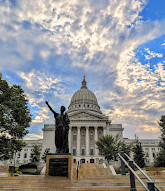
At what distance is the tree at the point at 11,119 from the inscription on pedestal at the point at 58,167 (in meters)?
11.2

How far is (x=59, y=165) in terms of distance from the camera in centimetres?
1020

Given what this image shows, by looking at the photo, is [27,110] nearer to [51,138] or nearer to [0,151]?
[0,151]

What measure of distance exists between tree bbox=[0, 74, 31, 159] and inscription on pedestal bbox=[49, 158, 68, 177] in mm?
11246

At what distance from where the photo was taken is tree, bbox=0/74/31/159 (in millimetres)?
19422

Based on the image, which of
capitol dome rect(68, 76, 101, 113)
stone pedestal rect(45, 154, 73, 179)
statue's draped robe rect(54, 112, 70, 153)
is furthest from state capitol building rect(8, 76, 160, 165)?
stone pedestal rect(45, 154, 73, 179)

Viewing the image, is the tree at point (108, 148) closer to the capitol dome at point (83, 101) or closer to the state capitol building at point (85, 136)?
the state capitol building at point (85, 136)

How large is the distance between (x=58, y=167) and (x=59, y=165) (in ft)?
0.42

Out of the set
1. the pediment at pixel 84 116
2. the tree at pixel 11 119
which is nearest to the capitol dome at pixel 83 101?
the pediment at pixel 84 116

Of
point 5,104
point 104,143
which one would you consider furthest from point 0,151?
point 104,143

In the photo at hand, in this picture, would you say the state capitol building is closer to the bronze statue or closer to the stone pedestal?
the bronze statue

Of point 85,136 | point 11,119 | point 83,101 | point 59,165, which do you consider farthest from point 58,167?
point 83,101

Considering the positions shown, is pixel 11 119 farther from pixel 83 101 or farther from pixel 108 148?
pixel 83 101

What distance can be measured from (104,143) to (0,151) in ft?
78.0

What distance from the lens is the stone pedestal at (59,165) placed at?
32.8 feet
